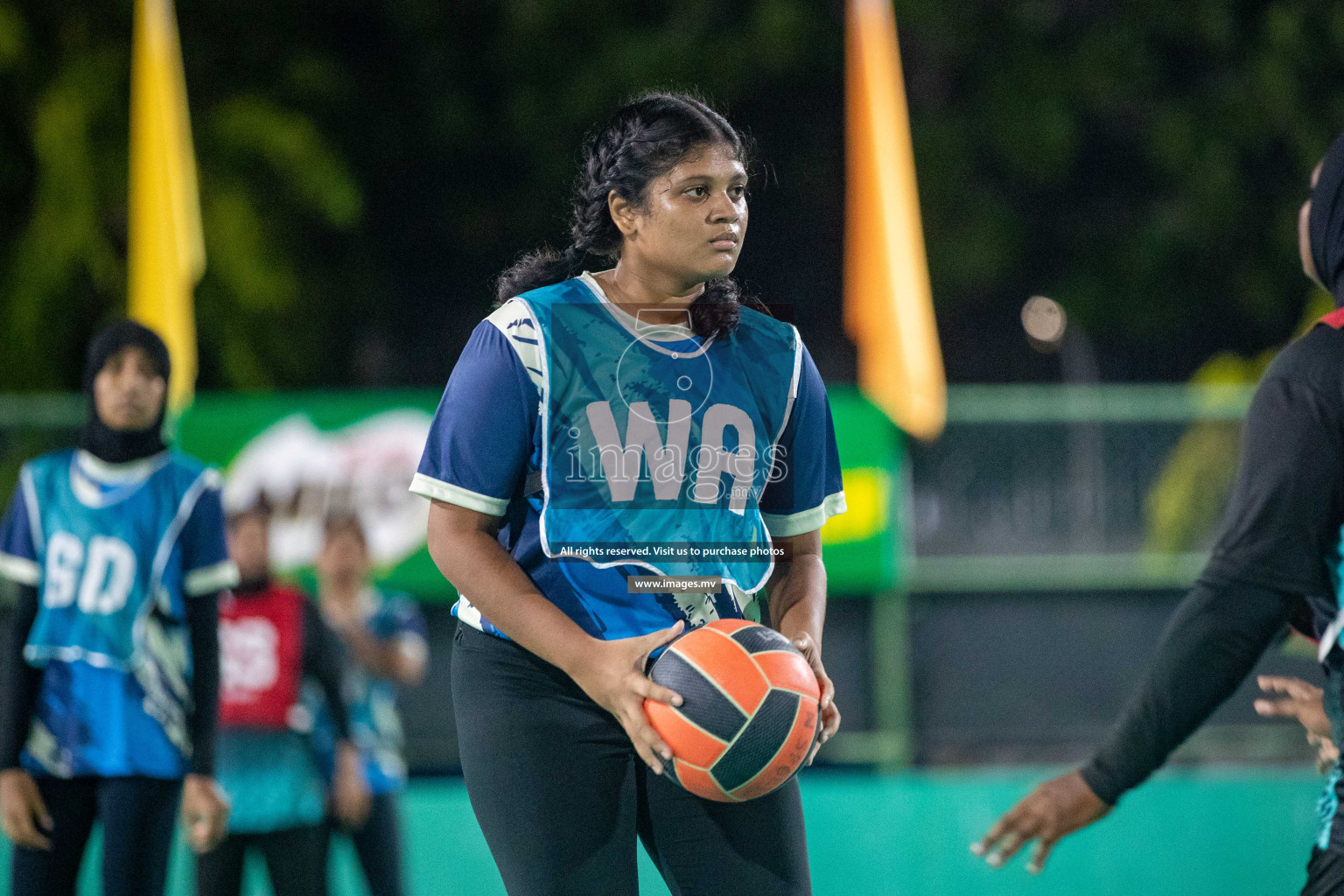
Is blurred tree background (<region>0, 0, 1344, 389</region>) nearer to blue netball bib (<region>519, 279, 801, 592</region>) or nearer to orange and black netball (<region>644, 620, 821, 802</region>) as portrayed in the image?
blue netball bib (<region>519, 279, 801, 592</region>)

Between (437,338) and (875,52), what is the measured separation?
9.36 m

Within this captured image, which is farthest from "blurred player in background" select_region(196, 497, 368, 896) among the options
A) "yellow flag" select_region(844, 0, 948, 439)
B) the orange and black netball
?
"yellow flag" select_region(844, 0, 948, 439)

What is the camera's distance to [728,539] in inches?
107

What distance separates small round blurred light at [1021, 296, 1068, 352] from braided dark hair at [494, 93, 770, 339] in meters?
22.1

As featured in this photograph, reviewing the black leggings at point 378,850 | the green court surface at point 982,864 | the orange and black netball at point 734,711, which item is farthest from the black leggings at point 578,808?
the black leggings at point 378,850

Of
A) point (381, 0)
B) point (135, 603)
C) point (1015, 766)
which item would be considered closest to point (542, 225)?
point (135, 603)

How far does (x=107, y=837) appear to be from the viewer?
4.19 metres

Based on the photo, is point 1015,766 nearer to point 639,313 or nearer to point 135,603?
point 135,603

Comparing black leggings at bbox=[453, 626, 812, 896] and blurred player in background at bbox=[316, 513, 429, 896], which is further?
blurred player in background at bbox=[316, 513, 429, 896]

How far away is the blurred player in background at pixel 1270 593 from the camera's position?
256 cm

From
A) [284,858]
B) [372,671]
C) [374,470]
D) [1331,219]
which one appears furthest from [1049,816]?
[374,470]

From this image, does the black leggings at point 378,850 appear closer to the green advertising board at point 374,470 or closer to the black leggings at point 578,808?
the black leggings at point 578,808

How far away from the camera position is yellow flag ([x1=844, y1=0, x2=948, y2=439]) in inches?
431

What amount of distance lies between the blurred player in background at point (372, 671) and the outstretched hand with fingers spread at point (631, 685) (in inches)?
138
